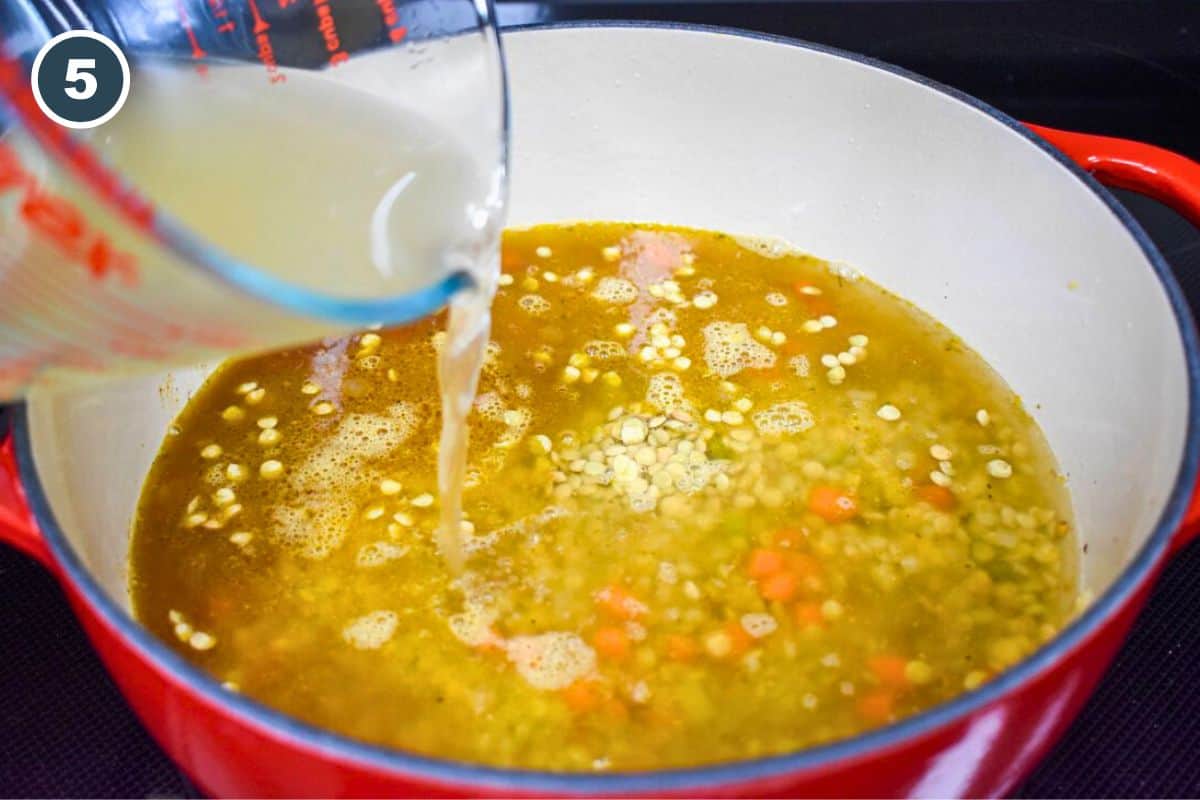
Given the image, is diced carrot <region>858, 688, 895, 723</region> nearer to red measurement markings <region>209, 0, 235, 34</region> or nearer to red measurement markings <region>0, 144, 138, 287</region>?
red measurement markings <region>0, 144, 138, 287</region>

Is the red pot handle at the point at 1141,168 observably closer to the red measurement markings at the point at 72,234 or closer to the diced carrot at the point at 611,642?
the diced carrot at the point at 611,642

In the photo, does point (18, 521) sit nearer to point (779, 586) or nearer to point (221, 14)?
point (221, 14)

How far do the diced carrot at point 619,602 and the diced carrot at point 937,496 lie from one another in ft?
1.37

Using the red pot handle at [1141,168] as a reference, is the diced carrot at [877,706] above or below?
below

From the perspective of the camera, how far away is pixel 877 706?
53.6 inches

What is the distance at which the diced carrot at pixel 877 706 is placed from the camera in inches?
53.1

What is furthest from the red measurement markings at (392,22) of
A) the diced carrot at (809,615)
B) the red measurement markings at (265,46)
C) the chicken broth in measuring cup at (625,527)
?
the diced carrot at (809,615)

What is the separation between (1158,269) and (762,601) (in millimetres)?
591

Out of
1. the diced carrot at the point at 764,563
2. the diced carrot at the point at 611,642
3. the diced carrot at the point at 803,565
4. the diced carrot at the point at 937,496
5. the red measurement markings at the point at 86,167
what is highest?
the red measurement markings at the point at 86,167

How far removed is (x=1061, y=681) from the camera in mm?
1029

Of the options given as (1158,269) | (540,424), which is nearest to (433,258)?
(540,424)

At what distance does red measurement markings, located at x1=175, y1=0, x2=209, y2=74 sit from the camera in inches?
56.6

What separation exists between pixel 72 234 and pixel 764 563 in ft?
2.91

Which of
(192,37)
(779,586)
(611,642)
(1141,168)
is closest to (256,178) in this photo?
(192,37)
